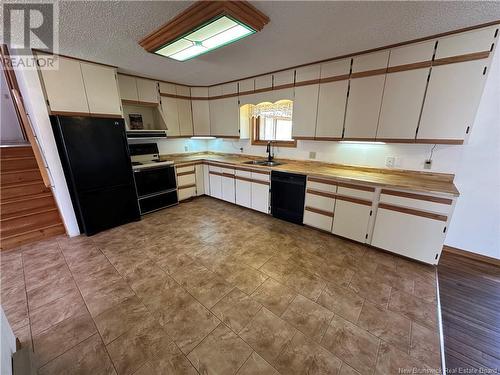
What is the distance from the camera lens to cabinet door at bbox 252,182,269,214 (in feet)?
11.4

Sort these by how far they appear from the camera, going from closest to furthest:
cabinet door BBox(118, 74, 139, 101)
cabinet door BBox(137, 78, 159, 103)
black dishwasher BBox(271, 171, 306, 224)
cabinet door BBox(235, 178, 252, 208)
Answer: black dishwasher BBox(271, 171, 306, 224), cabinet door BBox(118, 74, 139, 101), cabinet door BBox(137, 78, 159, 103), cabinet door BBox(235, 178, 252, 208)

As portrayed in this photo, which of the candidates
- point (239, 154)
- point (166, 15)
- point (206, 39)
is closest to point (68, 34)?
point (166, 15)

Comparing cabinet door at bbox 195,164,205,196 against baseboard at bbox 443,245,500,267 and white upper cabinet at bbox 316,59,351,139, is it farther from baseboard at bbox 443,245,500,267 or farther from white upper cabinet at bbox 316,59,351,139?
baseboard at bbox 443,245,500,267

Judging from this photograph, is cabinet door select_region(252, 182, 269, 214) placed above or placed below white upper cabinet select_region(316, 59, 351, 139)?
below

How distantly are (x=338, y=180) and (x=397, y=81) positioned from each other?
52.3 inches

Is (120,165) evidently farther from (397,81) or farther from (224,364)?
(397,81)

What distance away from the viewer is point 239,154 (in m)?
4.57

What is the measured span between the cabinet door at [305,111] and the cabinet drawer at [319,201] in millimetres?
928

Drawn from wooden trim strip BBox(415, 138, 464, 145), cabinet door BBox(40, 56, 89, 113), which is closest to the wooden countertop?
wooden trim strip BBox(415, 138, 464, 145)

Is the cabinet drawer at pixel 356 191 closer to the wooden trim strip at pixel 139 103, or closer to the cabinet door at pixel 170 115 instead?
the cabinet door at pixel 170 115

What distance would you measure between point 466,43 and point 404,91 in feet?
1.87

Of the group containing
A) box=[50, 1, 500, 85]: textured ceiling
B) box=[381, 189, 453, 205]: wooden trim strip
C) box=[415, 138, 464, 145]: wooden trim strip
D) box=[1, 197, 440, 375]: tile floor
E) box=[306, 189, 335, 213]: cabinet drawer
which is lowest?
box=[1, 197, 440, 375]: tile floor

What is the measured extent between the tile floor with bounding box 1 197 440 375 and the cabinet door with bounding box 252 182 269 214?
81cm

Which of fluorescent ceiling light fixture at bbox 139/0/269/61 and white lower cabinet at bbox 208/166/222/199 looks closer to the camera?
fluorescent ceiling light fixture at bbox 139/0/269/61
